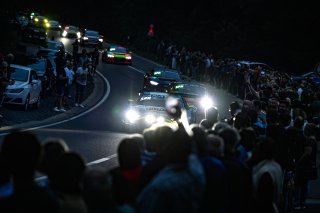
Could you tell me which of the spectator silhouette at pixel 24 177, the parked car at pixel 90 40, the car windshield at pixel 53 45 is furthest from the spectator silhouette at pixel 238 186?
the parked car at pixel 90 40

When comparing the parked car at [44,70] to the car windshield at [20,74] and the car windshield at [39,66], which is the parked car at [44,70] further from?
the car windshield at [20,74]

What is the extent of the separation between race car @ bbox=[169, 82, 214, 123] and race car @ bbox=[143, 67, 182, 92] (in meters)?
6.14

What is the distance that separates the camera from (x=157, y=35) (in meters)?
91.5

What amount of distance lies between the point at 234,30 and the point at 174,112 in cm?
6519

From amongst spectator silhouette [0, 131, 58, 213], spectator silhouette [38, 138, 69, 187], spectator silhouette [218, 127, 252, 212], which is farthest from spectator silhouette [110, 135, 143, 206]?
spectator silhouette [0, 131, 58, 213]

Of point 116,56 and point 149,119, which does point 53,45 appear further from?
point 149,119

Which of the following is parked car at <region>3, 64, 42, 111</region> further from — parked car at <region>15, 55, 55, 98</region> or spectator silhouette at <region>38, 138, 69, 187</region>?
spectator silhouette at <region>38, 138, 69, 187</region>

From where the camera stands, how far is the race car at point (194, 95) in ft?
92.5

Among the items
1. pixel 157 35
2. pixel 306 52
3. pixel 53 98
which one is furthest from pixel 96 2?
pixel 53 98

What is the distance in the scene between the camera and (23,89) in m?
26.4

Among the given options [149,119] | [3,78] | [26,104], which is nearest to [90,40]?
[26,104]

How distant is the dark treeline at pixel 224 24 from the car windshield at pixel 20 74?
25.6 ft

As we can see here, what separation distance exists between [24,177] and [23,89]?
21.7 m

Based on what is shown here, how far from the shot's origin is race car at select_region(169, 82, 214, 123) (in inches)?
1110
